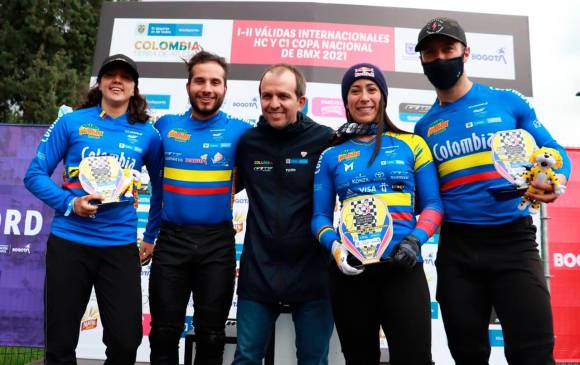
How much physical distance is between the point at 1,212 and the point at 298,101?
336 cm

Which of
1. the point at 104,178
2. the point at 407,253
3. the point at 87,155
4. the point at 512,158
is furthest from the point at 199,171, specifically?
the point at 512,158

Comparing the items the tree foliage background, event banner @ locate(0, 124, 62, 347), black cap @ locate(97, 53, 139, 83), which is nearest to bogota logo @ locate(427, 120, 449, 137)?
black cap @ locate(97, 53, 139, 83)

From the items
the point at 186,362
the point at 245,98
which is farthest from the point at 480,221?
the point at 245,98

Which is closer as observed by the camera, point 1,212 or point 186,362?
point 186,362

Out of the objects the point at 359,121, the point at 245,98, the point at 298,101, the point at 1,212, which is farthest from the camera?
the point at 245,98

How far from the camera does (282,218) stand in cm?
215

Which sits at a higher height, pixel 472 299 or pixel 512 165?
pixel 512 165

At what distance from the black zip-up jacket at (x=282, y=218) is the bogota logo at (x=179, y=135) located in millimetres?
331

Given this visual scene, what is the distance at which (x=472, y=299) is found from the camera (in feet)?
6.28

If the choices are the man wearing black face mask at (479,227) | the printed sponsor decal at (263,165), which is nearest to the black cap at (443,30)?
the man wearing black face mask at (479,227)

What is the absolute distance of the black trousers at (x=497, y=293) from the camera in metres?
1.82

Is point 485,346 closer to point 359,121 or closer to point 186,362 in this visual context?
point 359,121

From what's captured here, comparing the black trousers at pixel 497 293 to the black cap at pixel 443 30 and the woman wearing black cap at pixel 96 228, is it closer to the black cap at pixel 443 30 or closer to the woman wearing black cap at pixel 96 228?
the black cap at pixel 443 30

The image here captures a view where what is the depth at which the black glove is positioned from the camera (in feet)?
5.59
